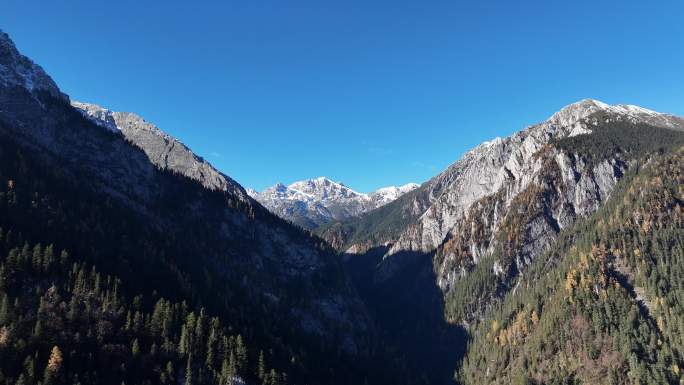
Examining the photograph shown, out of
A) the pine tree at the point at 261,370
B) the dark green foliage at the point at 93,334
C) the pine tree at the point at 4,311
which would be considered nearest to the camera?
the dark green foliage at the point at 93,334

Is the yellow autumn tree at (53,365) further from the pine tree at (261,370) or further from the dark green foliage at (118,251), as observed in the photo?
the pine tree at (261,370)

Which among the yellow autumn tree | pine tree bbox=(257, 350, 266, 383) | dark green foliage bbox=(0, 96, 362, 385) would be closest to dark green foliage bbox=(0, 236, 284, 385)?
the yellow autumn tree

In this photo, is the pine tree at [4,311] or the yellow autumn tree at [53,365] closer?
the yellow autumn tree at [53,365]

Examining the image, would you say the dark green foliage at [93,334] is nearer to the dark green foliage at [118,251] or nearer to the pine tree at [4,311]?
the pine tree at [4,311]

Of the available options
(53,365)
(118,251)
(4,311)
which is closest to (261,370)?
(53,365)

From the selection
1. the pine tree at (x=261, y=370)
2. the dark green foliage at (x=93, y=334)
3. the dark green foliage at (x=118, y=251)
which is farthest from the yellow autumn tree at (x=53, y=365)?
the pine tree at (x=261, y=370)

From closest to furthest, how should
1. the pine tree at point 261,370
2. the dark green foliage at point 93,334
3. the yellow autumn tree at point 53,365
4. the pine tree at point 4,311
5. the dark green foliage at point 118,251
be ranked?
1. the yellow autumn tree at point 53,365
2. the dark green foliage at point 93,334
3. the pine tree at point 4,311
4. the pine tree at point 261,370
5. the dark green foliage at point 118,251

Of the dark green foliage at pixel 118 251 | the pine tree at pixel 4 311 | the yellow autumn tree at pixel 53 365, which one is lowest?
the yellow autumn tree at pixel 53 365

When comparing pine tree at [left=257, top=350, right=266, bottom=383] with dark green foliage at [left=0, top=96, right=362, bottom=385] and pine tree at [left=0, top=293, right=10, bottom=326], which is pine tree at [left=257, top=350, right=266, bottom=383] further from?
pine tree at [left=0, top=293, right=10, bottom=326]

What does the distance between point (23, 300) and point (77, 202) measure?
74011mm

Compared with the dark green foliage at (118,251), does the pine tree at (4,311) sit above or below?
below

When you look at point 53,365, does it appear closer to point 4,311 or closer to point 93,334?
point 93,334

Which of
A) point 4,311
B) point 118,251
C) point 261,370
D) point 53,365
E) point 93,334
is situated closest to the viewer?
point 53,365

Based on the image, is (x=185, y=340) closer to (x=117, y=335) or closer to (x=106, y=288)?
(x=117, y=335)
